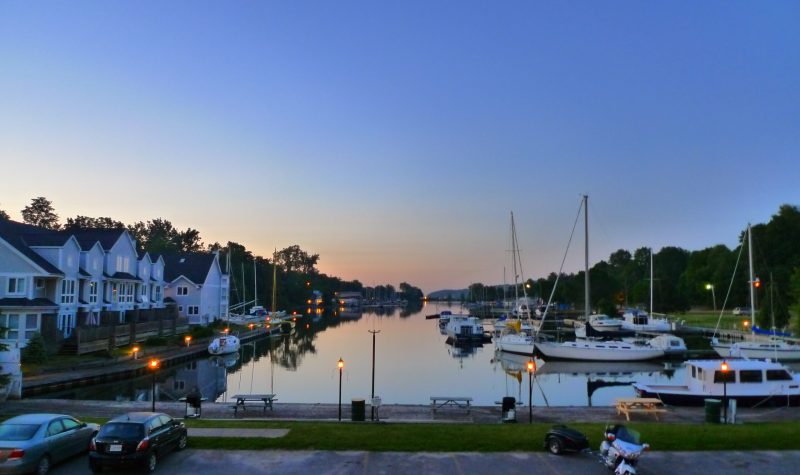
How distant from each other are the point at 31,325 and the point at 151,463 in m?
40.6

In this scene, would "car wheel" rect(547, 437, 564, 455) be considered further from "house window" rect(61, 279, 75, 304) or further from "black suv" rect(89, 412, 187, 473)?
"house window" rect(61, 279, 75, 304)

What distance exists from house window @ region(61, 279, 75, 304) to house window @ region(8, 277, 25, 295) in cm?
460

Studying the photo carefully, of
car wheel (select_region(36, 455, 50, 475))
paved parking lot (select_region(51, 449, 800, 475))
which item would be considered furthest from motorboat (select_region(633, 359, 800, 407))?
car wheel (select_region(36, 455, 50, 475))

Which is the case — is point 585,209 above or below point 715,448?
above

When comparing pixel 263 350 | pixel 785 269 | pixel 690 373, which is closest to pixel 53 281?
pixel 263 350

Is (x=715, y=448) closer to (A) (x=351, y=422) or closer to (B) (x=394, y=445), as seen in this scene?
(B) (x=394, y=445)

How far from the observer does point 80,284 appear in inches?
2334

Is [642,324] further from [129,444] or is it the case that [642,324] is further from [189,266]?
[129,444]

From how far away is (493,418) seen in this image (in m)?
26.3

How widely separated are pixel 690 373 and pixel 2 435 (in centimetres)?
3420

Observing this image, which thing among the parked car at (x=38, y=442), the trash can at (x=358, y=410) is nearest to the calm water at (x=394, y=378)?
the trash can at (x=358, y=410)

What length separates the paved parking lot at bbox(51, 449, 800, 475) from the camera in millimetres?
16969

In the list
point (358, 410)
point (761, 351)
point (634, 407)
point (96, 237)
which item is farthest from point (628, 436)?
point (96, 237)

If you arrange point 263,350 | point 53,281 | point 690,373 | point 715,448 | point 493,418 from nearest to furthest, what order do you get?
point 715,448, point 493,418, point 690,373, point 53,281, point 263,350
